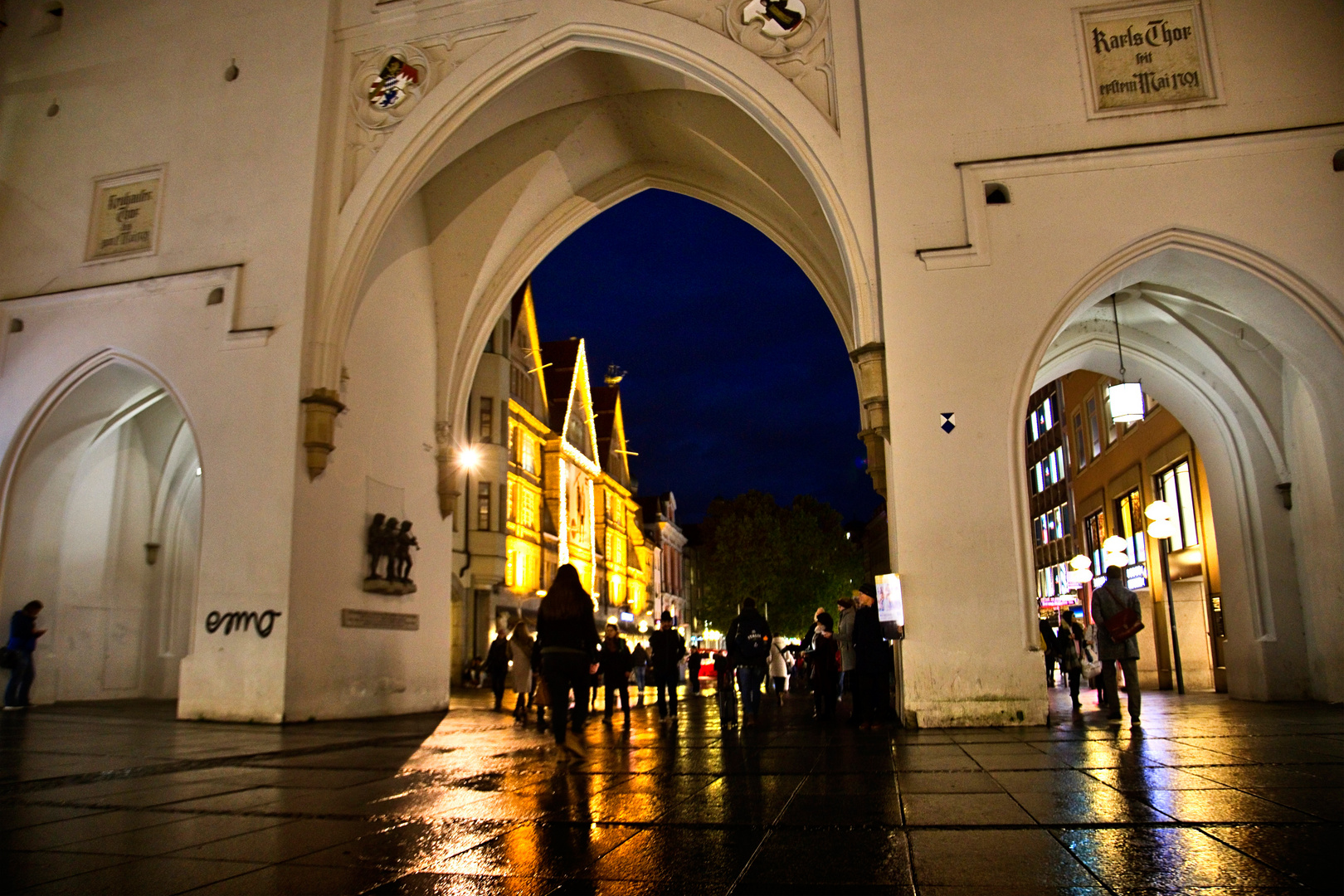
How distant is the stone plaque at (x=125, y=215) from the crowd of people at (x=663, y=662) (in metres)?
8.73

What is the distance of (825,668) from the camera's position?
13055 mm

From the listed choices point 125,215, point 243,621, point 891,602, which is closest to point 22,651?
point 243,621

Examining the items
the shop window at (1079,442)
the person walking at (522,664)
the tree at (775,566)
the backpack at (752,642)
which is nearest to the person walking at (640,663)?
the person walking at (522,664)

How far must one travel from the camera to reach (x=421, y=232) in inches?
707

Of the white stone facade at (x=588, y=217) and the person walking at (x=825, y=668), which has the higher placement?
the white stone facade at (x=588, y=217)

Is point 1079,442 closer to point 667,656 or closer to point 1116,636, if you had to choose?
point 667,656

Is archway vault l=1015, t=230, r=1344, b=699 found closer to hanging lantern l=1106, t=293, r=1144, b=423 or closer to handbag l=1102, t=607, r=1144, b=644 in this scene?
hanging lantern l=1106, t=293, r=1144, b=423

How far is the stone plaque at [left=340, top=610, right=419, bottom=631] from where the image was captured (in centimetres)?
1481

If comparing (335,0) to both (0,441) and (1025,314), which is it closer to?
(0,441)

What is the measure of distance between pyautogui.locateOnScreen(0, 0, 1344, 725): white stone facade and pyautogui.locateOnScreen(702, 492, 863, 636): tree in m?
31.0

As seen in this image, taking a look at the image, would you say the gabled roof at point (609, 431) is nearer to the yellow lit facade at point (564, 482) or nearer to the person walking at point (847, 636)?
the yellow lit facade at point (564, 482)

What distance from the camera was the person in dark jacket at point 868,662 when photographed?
11.0 meters

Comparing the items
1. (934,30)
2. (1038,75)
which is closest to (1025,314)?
(1038,75)

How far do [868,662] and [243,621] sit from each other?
A: 28.3 ft
